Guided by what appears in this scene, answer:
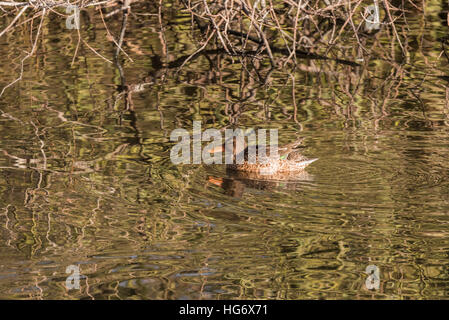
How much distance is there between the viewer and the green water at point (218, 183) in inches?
216

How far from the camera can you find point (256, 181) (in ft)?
24.6

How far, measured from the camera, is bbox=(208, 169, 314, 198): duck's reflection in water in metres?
7.12

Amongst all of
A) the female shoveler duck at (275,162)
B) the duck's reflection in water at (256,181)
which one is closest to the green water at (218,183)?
the duck's reflection in water at (256,181)

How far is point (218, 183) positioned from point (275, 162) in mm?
Answer: 791

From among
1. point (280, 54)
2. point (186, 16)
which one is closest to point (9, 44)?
point (186, 16)

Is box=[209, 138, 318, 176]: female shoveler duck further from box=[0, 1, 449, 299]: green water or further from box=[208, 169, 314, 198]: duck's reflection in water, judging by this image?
box=[0, 1, 449, 299]: green water

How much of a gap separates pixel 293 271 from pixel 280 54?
6.00 meters

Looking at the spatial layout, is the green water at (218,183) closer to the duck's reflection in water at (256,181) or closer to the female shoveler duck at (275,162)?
the duck's reflection in water at (256,181)

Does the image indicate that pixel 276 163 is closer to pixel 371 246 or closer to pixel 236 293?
pixel 371 246

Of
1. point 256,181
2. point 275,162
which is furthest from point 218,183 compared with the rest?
point 275,162

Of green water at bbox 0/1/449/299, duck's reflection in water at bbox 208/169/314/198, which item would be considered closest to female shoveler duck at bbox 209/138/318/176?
duck's reflection in water at bbox 208/169/314/198

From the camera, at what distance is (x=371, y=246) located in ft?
19.1

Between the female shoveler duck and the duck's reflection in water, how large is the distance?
39mm

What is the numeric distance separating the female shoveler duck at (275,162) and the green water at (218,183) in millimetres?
140
